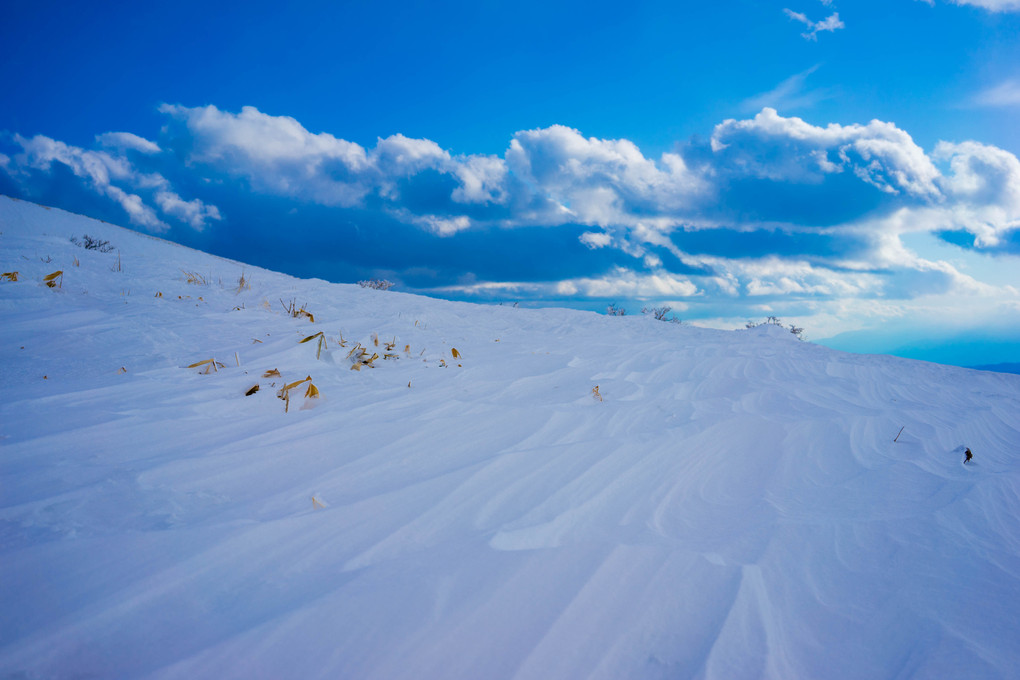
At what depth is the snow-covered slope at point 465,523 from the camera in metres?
0.85

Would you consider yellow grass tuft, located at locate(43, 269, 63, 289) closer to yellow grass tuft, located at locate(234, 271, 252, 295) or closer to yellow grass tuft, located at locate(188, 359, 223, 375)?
yellow grass tuft, located at locate(234, 271, 252, 295)

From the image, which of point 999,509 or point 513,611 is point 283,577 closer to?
point 513,611

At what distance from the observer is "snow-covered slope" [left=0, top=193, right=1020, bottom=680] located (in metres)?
0.85

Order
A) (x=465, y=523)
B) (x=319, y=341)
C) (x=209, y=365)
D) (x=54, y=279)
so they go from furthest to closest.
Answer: (x=54, y=279) < (x=319, y=341) < (x=209, y=365) < (x=465, y=523)

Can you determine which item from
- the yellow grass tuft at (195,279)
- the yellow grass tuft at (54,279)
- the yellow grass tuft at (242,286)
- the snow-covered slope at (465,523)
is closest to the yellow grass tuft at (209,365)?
the snow-covered slope at (465,523)

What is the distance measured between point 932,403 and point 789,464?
1.99 meters

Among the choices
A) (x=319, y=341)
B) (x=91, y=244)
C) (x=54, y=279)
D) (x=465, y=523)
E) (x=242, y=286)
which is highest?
(x=91, y=244)

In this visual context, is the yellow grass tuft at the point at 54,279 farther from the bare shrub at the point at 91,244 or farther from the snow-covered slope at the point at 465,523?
the bare shrub at the point at 91,244

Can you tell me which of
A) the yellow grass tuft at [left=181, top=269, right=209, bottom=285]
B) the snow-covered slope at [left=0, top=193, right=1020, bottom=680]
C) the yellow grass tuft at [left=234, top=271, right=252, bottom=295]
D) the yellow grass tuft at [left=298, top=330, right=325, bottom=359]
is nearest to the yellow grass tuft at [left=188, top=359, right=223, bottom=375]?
the snow-covered slope at [left=0, top=193, right=1020, bottom=680]

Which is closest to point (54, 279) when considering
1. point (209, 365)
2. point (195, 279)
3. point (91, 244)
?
point (195, 279)

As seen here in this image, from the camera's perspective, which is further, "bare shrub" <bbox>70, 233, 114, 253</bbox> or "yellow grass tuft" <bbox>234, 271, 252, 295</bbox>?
"bare shrub" <bbox>70, 233, 114, 253</bbox>

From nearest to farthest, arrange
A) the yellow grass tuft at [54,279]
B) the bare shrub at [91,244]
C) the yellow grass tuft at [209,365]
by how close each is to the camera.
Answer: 1. the yellow grass tuft at [209,365]
2. the yellow grass tuft at [54,279]
3. the bare shrub at [91,244]

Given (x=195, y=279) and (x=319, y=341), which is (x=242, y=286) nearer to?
(x=195, y=279)

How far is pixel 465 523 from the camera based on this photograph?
125 centimetres
